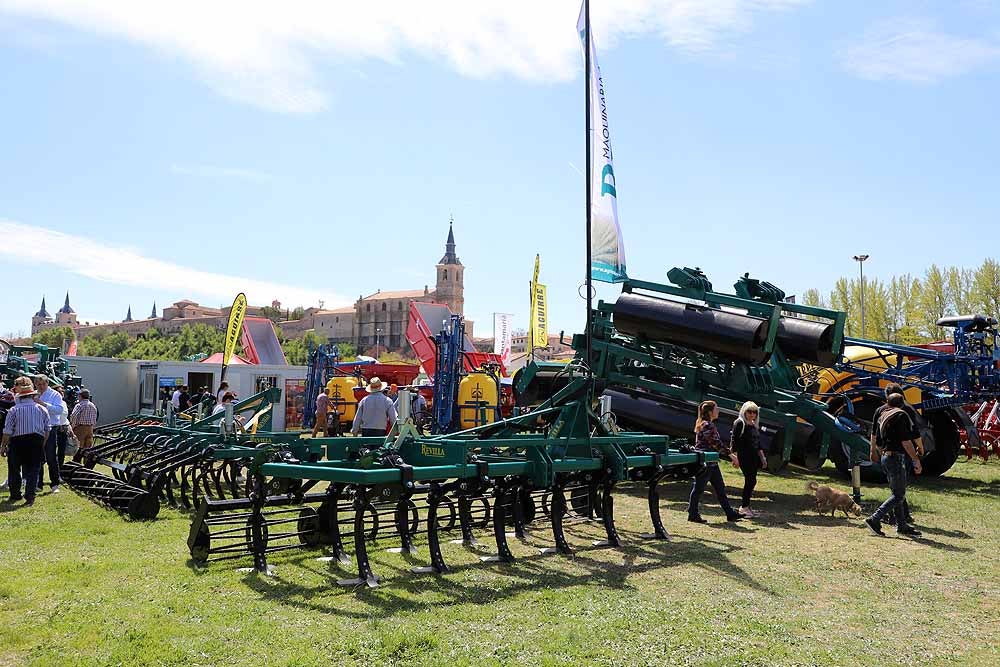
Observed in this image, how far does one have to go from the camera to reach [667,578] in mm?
6215

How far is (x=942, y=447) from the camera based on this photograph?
44.0ft

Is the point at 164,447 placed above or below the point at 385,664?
above

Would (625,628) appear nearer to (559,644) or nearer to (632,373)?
(559,644)

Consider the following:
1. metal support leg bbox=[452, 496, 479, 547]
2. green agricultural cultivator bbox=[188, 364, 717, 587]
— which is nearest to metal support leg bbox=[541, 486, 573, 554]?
green agricultural cultivator bbox=[188, 364, 717, 587]

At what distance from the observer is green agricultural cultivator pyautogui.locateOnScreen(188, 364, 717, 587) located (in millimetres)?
6070

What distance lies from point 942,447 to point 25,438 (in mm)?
13391

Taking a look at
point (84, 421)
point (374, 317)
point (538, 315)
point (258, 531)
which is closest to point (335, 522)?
point (258, 531)

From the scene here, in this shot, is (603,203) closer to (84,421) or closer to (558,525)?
(558,525)

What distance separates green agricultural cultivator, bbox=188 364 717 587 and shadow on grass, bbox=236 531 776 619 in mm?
211

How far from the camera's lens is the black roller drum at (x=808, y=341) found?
11203 millimetres

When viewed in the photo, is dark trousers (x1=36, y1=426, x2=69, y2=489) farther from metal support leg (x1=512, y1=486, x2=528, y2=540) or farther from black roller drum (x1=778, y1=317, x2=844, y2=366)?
black roller drum (x1=778, y1=317, x2=844, y2=366)

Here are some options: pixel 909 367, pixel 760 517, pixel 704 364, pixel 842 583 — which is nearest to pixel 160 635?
pixel 842 583

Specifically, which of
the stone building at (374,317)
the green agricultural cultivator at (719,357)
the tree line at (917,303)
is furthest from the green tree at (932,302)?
the stone building at (374,317)

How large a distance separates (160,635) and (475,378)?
15.2m
